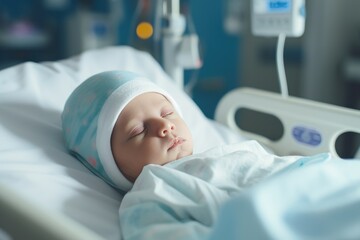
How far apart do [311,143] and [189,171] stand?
0.50 metres

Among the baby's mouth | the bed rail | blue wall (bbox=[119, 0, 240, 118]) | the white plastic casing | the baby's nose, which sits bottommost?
blue wall (bbox=[119, 0, 240, 118])

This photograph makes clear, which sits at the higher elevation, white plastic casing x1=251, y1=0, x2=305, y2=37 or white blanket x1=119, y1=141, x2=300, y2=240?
white plastic casing x1=251, y1=0, x2=305, y2=37

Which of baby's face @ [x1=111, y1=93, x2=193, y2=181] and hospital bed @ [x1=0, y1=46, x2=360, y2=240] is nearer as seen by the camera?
A: hospital bed @ [x1=0, y1=46, x2=360, y2=240]

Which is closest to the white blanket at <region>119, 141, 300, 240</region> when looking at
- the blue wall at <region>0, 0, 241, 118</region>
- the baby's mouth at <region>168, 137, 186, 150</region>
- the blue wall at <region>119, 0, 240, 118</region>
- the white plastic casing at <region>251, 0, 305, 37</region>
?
the baby's mouth at <region>168, 137, 186, 150</region>

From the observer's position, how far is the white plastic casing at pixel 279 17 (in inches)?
53.8

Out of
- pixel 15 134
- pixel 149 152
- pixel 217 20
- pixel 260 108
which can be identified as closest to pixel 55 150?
pixel 15 134

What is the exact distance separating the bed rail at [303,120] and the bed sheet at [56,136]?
11cm

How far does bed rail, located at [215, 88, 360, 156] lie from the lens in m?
1.21

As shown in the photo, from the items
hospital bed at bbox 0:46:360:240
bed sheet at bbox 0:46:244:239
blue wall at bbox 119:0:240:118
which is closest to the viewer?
hospital bed at bbox 0:46:360:240

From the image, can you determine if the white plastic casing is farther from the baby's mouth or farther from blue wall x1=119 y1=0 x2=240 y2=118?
blue wall x1=119 y1=0 x2=240 y2=118

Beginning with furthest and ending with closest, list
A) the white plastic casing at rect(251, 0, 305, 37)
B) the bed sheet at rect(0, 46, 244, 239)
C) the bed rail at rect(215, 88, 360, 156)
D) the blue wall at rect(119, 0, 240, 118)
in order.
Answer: the blue wall at rect(119, 0, 240, 118)
the white plastic casing at rect(251, 0, 305, 37)
the bed rail at rect(215, 88, 360, 156)
the bed sheet at rect(0, 46, 244, 239)

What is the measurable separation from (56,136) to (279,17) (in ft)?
2.25

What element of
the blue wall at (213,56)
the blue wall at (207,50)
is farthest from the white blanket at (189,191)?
the blue wall at (213,56)

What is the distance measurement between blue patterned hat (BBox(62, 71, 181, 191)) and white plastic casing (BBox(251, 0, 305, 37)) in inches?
18.3
